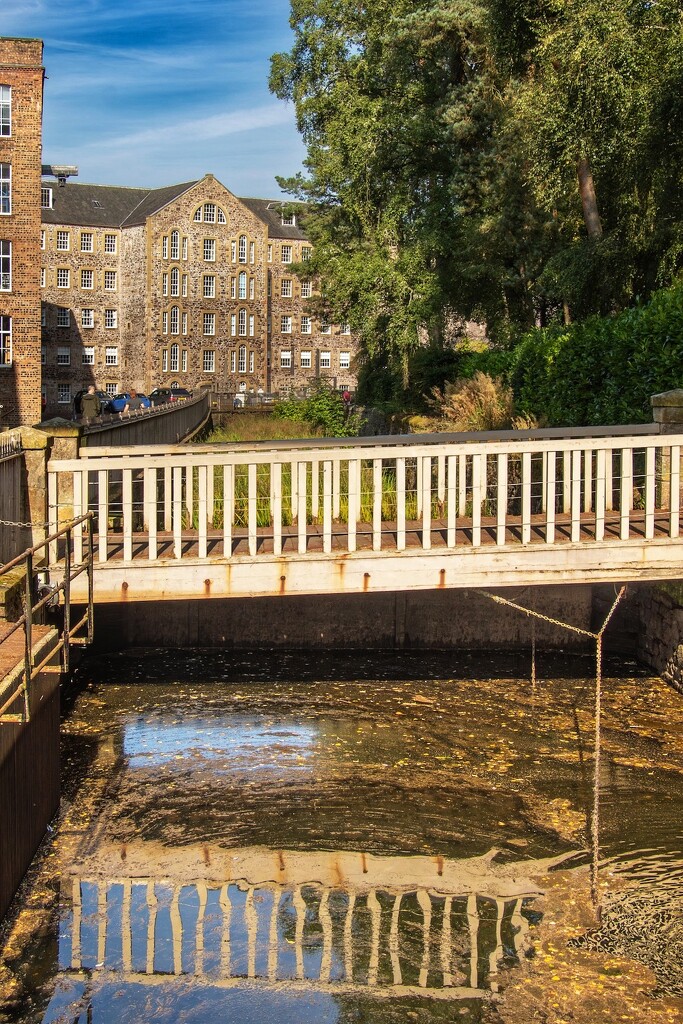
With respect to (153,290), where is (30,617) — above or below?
below

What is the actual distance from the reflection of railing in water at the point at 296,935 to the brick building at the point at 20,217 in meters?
38.1

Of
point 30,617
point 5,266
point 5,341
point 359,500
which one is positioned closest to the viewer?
point 30,617

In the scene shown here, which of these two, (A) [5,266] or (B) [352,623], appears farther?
(A) [5,266]

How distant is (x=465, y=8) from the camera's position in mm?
29578

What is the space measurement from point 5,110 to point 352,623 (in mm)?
35852

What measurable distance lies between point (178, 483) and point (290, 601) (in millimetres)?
4319

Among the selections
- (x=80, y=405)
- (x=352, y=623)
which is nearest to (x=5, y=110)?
(x=80, y=405)

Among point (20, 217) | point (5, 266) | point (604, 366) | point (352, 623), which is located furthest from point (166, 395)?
point (352, 623)

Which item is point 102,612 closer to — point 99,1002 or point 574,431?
point 574,431

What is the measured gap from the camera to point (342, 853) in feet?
25.4

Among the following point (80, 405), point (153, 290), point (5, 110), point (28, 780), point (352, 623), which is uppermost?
point (5, 110)

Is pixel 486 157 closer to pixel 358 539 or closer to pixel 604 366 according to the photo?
pixel 604 366

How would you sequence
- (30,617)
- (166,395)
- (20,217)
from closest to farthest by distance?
(30,617) < (20,217) < (166,395)

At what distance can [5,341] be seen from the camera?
4444 centimetres
